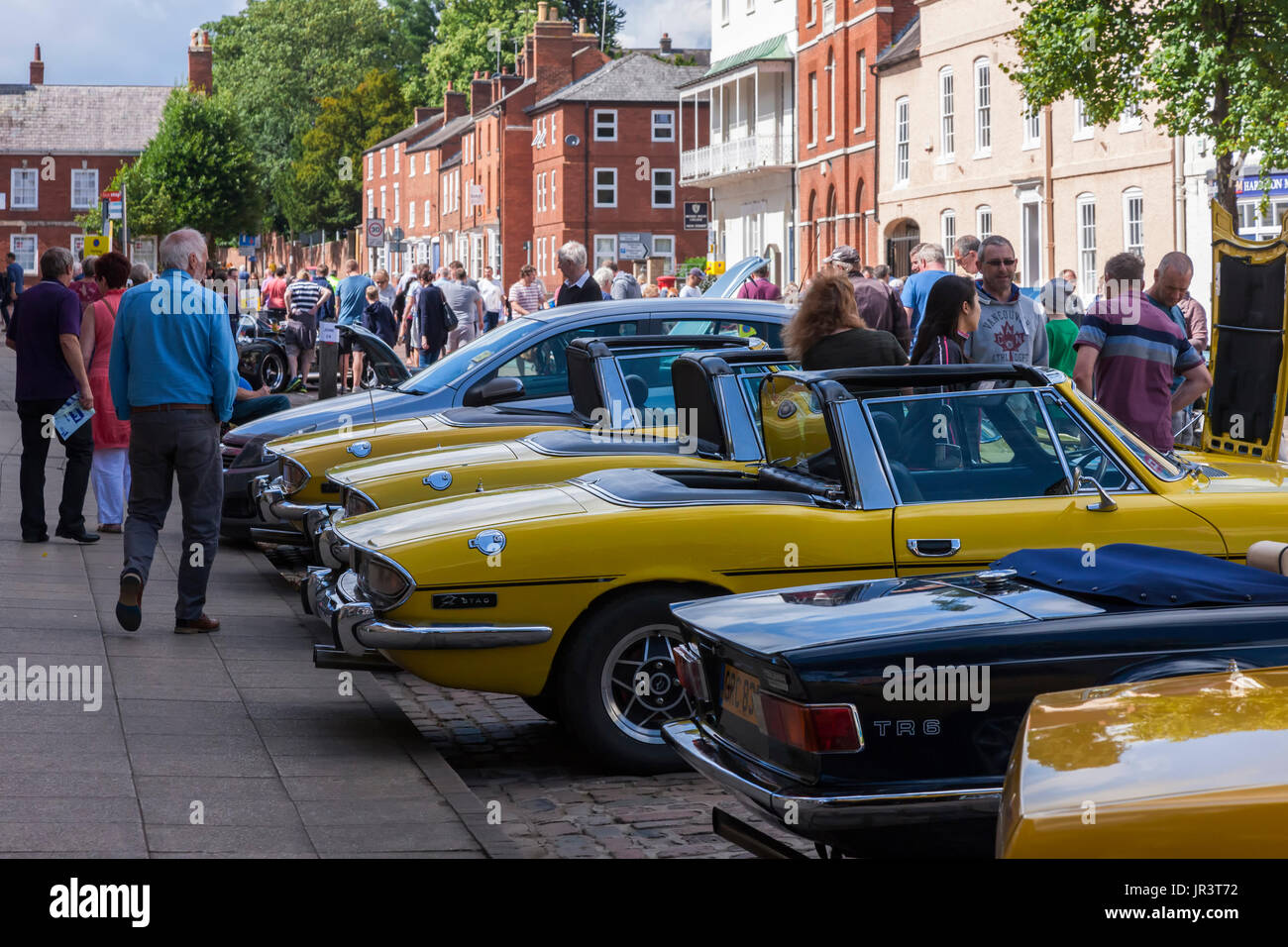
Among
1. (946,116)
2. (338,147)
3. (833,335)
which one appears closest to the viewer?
(833,335)

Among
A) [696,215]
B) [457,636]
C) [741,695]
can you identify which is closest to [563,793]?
[457,636]

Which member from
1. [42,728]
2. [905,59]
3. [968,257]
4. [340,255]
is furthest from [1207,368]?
[340,255]

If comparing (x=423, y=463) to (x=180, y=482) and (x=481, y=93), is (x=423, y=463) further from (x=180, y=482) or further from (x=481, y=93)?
(x=481, y=93)

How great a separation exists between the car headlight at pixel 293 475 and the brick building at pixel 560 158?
195 feet

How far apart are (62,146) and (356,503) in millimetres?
111687

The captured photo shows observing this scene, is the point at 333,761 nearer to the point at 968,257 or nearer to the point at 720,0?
the point at 968,257

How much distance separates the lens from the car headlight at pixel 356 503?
8117 millimetres

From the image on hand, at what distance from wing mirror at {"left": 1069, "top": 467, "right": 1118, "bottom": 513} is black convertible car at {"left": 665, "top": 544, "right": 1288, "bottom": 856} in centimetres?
177

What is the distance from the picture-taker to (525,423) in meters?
9.93

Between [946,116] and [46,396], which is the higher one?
[946,116]

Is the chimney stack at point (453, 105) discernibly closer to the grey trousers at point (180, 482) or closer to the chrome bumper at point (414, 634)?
the grey trousers at point (180, 482)

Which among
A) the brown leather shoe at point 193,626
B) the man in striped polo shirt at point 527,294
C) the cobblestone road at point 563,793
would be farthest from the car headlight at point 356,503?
the man in striped polo shirt at point 527,294
